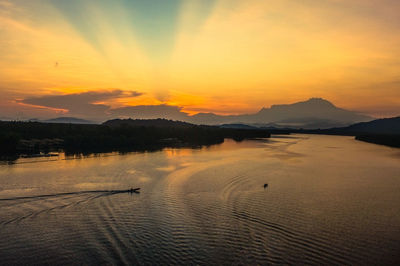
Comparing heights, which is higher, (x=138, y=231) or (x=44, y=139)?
(x=44, y=139)

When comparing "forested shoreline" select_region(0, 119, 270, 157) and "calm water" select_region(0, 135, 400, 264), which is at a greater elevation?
"forested shoreline" select_region(0, 119, 270, 157)

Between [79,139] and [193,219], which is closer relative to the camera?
[193,219]

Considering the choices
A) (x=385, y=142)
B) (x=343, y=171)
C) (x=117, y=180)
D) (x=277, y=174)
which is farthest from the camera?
(x=385, y=142)

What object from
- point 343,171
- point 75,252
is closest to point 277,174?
point 343,171

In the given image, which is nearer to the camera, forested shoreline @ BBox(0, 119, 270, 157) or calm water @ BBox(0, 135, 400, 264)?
calm water @ BBox(0, 135, 400, 264)

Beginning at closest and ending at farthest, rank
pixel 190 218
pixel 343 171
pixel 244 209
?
1. pixel 190 218
2. pixel 244 209
3. pixel 343 171

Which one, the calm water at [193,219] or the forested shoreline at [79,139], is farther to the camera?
the forested shoreline at [79,139]

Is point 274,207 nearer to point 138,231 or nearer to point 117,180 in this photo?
point 138,231

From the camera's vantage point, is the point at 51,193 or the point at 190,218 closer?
the point at 190,218
